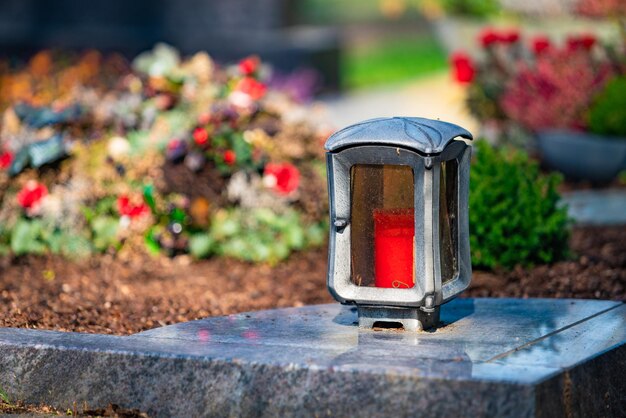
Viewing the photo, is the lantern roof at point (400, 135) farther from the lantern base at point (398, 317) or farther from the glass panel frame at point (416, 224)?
the lantern base at point (398, 317)

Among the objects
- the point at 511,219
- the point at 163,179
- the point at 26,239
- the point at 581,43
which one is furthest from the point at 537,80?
the point at 26,239

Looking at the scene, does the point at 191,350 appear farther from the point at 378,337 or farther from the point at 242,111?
the point at 242,111

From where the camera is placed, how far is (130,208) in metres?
7.16

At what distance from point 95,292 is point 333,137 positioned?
7.86ft

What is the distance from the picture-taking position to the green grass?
19.7 meters

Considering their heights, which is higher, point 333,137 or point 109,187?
point 333,137

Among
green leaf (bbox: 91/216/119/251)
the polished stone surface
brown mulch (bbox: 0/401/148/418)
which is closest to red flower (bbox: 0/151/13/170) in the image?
green leaf (bbox: 91/216/119/251)

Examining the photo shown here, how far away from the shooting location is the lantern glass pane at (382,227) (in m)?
4.27

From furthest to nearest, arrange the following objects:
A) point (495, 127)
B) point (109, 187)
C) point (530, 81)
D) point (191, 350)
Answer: point (495, 127) → point (530, 81) → point (109, 187) → point (191, 350)

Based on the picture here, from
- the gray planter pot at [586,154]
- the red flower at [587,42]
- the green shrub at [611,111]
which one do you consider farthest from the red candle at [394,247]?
the red flower at [587,42]

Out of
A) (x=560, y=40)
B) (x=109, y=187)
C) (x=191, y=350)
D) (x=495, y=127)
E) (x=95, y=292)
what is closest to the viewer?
(x=191, y=350)

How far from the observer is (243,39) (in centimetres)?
1870

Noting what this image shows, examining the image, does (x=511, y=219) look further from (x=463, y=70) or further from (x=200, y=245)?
(x=463, y=70)

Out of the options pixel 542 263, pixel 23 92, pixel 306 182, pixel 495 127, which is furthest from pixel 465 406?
pixel 495 127
